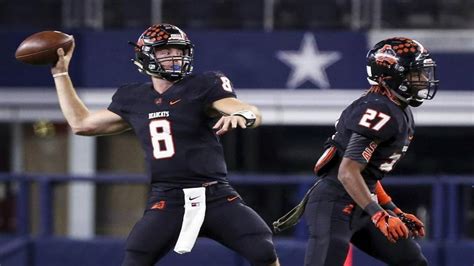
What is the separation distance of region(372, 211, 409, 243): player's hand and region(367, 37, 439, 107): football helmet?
24.8 inches

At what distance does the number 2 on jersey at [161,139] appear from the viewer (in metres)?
6.22

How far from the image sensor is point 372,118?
6145 millimetres

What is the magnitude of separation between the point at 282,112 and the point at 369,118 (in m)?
7.25

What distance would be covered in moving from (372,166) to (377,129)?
27cm

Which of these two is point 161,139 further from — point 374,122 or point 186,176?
point 374,122

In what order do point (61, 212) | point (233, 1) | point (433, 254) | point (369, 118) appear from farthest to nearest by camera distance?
point (233, 1)
point (61, 212)
point (433, 254)
point (369, 118)

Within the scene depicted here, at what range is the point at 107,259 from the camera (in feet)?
32.1

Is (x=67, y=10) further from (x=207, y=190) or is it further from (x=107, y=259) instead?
(x=207, y=190)

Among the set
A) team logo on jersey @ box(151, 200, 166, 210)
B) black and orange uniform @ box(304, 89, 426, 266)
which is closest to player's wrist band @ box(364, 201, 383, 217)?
black and orange uniform @ box(304, 89, 426, 266)

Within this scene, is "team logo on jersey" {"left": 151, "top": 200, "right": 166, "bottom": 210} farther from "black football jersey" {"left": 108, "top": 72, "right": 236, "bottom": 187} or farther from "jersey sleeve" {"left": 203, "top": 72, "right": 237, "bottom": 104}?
"jersey sleeve" {"left": 203, "top": 72, "right": 237, "bottom": 104}

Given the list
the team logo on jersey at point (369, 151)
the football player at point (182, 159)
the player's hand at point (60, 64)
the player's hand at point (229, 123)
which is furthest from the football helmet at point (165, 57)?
the team logo on jersey at point (369, 151)

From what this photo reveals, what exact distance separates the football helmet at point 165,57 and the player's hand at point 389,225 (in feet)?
3.92

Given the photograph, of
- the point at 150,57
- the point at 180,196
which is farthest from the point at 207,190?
the point at 150,57

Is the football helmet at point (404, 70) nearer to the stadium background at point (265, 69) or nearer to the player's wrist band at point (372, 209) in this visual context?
the player's wrist band at point (372, 209)
